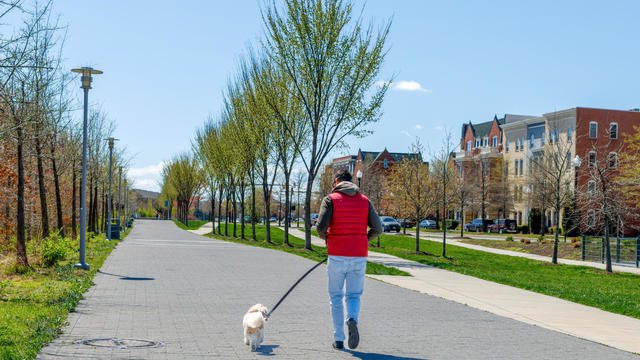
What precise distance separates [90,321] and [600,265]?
81.2 feet

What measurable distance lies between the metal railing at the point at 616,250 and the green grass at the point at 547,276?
3.21 m

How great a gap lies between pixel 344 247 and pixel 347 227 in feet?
0.75

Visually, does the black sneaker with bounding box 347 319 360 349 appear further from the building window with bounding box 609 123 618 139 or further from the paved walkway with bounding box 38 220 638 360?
the building window with bounding box 609 123 618 139

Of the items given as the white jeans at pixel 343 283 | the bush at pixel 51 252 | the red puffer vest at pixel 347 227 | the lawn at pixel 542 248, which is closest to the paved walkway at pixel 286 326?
the white jeans at pixel 343 283

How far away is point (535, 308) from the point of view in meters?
11.4

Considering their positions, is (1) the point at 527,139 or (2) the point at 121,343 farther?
(1) the point at 527,139

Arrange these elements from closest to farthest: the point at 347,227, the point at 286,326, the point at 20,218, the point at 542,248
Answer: the point at 347,227, the point at 286,326, the point at 20,218, the point at 542,248

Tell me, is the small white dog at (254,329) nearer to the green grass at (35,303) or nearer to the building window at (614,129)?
the green grass at (35,303)

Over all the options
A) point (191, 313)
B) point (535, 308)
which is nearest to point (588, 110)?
point (535, 308)

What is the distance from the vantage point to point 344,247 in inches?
280

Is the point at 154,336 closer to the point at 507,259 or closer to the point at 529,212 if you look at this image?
the point at 507,259

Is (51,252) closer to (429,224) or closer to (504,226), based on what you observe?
(504,226)

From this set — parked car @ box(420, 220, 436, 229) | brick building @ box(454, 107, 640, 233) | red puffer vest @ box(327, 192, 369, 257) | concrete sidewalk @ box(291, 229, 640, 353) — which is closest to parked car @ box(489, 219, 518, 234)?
brick building @ box(454, 107, 640, 233)

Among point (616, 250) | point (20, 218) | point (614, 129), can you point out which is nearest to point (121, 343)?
point (20, 218)
